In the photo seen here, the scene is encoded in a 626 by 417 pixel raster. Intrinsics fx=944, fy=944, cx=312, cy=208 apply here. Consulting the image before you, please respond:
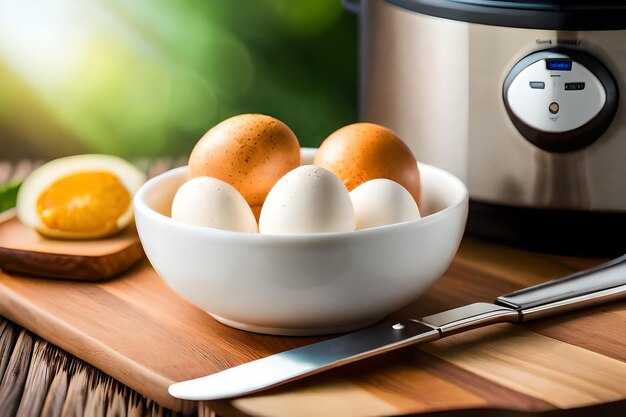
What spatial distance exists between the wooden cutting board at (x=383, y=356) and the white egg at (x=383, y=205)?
0.09m

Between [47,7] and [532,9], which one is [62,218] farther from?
[47,7]

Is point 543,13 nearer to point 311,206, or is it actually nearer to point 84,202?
point 311,206

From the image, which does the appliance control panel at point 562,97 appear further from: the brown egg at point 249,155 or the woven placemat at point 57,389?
the woven placemat at point 57,389

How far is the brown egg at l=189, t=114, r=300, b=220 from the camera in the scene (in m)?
0.73

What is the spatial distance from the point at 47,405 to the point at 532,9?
1.65 feet

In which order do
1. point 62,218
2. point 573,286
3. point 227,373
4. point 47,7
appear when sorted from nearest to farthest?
point 227,373 → point 573,286 → point 62,218 → point 47,7

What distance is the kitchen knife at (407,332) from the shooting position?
60cm

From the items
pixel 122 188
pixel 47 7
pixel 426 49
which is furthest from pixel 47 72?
pixel 426 49

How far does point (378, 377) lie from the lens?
2.07 feet

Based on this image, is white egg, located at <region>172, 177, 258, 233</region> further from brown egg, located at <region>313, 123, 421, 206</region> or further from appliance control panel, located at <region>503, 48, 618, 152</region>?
appliance control panel, located at <region>503, 48, 618, 152</region>

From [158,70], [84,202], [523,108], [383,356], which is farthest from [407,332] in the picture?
[158,70]

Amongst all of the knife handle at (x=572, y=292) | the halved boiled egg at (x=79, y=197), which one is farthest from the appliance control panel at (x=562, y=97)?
the halved boiled egg at (x=79, y=197)

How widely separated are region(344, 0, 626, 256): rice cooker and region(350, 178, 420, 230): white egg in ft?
0.63

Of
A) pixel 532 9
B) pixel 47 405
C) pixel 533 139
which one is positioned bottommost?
pixel 47 405
